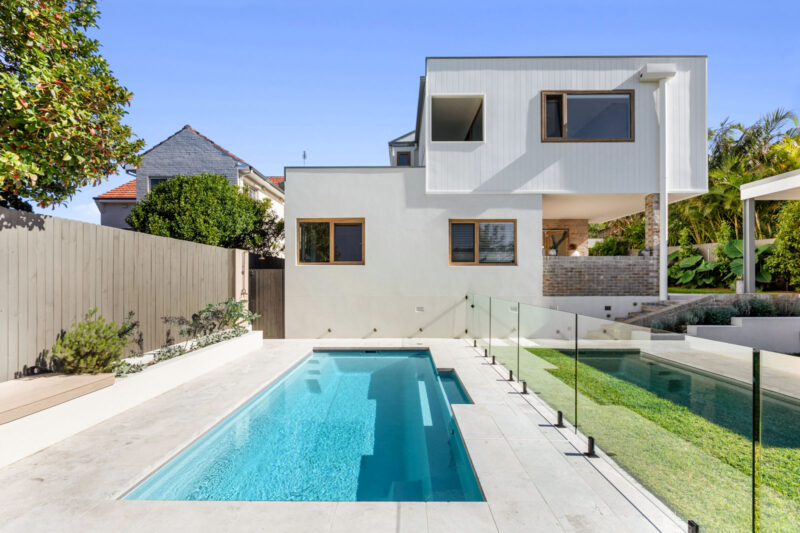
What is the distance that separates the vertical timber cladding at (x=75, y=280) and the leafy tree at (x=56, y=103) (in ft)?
1.77

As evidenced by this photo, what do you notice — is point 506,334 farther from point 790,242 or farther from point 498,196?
point 790,242

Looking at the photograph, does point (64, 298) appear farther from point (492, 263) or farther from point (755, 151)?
point (755, 151)

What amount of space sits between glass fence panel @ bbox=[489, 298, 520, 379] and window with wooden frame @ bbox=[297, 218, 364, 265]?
13.2 feet

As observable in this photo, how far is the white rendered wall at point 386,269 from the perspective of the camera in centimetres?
977

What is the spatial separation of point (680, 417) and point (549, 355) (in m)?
2.25

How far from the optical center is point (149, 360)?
19.7 ft

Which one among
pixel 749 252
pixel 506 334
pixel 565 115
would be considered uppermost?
pixel 565 115

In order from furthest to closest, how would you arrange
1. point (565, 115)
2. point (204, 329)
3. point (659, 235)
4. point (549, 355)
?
point (659, 235), point (565, 115), point (204, 329), point (549, 355)

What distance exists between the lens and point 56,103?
3.95 metres

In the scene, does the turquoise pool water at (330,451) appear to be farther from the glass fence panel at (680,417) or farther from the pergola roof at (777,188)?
the pergola roof at (777,188)

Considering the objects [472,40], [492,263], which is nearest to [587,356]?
[492,263]

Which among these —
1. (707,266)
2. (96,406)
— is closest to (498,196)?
(96,406)

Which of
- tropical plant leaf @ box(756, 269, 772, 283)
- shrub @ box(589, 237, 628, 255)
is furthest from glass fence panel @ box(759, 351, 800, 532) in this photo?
shrub @ box(589, 237, 628, 255)

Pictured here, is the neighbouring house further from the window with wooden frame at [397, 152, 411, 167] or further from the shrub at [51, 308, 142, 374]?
the shrub at [51, 308, 142, 374]
